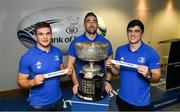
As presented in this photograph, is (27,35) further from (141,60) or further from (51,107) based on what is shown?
(141,60)

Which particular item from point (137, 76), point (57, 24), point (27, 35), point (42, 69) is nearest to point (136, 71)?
point (137, 76)

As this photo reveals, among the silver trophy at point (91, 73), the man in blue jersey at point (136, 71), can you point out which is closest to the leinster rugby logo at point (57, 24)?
the man in blue jersey at point (136, 71)

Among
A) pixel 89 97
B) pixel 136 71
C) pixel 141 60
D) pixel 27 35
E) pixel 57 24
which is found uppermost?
pixel 57 24

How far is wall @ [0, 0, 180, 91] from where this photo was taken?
3.98 m

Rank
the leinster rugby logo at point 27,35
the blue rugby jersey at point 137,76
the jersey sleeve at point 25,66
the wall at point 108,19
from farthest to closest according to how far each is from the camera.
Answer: the wall at point 108,19
the leinster rugby logo at point 27,35
the blue rugby jersey at point 137,76
the jersey sleeve at point 25,66

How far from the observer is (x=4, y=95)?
13.3 ft

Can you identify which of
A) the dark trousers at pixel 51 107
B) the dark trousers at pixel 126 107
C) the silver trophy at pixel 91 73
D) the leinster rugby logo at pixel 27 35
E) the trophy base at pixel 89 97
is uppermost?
the leinster rugby logo at pixel 27 35

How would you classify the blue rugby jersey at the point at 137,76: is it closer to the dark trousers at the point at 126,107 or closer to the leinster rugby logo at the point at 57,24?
the dark trousers at the point at 126,107

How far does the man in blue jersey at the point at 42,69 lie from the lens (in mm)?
1922

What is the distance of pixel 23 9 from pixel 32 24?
0.48 metres

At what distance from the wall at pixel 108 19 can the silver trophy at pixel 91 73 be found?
2.73 meters

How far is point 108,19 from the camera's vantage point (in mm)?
5082

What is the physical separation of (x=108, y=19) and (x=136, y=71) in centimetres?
320

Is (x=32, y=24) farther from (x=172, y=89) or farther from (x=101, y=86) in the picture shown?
(x=172, y=89)
